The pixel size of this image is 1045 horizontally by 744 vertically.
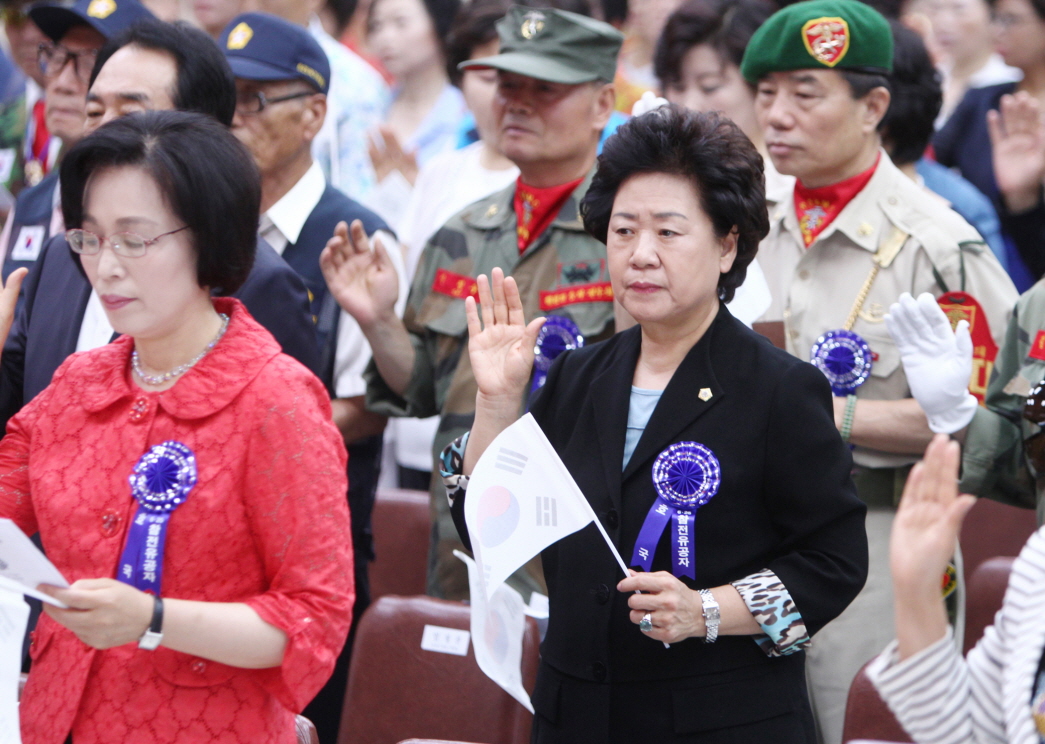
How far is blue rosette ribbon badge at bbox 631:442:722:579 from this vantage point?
2109mm

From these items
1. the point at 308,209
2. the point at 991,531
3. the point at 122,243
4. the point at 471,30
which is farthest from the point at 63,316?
the point at 991,531

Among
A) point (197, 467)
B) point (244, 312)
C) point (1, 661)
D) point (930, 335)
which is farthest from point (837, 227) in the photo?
point (1, 661)

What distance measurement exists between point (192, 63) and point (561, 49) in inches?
40.5

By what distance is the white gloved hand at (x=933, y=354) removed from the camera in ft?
8.47

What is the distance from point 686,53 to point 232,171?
2.20 metres

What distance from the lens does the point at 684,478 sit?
2.12m

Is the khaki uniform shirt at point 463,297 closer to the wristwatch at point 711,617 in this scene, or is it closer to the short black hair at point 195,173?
the wristwatch at point 711,617

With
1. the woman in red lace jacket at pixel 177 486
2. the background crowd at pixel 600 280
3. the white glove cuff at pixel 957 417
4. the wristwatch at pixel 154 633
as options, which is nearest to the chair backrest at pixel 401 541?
the background crowd at pixel 600 280

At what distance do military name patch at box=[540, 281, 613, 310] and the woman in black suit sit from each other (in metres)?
0.74

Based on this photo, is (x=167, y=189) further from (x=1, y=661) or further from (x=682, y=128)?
(x=682, y=128)

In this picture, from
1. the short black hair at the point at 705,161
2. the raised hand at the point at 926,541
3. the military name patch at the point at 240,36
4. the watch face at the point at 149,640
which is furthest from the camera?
the military name patch at the point at 240,36

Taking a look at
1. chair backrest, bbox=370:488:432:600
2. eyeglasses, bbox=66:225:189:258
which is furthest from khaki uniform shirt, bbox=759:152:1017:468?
eyeglasses, bbox=66:225:189:258

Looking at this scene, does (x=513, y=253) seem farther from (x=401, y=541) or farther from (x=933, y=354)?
(x=933, y=354)

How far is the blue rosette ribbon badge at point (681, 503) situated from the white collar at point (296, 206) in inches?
59.9
